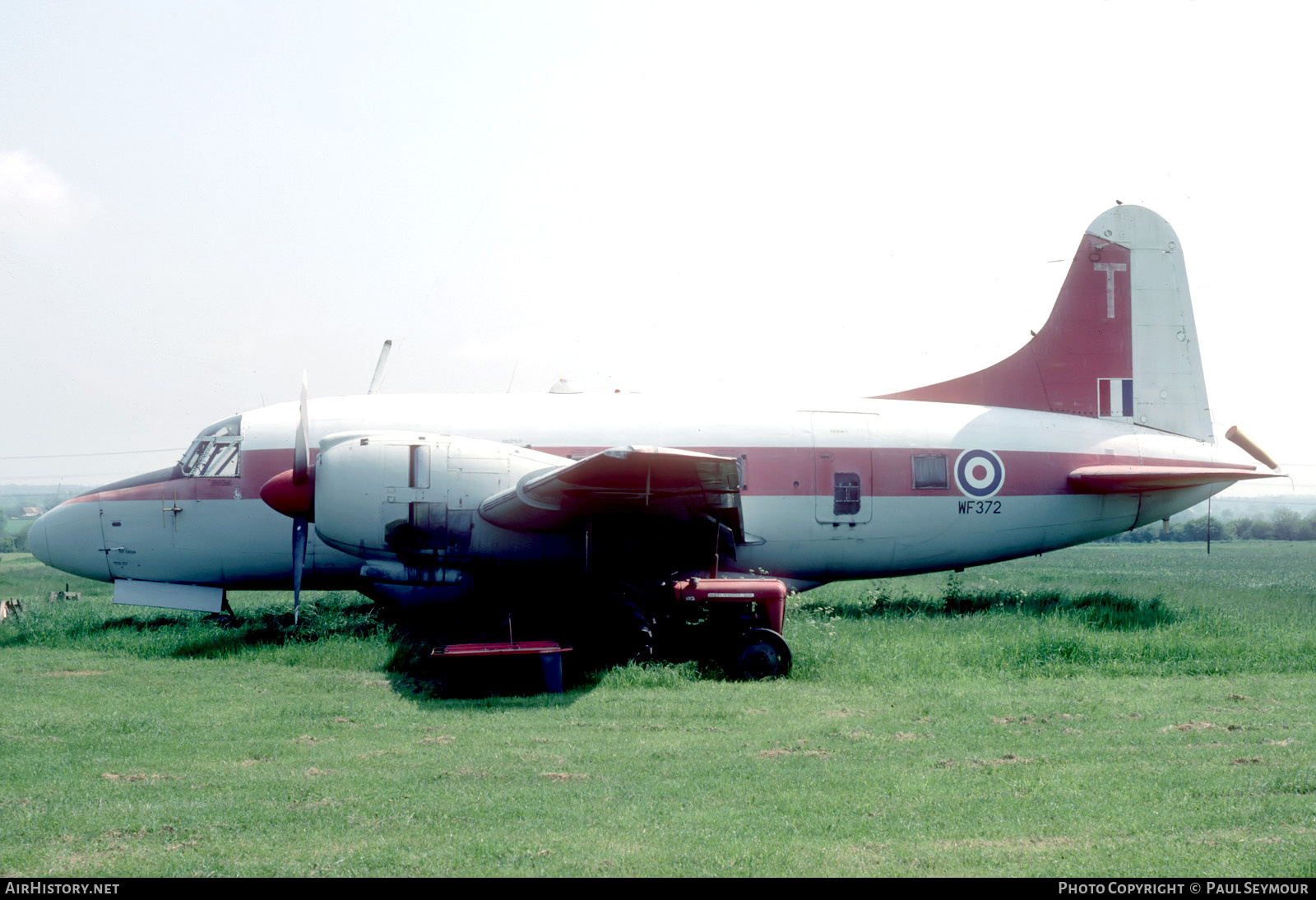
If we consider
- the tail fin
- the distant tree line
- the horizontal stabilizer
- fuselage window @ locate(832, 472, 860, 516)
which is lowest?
the distant tree line

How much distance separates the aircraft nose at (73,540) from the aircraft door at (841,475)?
1083 cm

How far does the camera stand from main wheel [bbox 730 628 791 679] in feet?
36.5

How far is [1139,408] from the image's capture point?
1638 cm

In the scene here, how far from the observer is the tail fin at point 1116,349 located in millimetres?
16234

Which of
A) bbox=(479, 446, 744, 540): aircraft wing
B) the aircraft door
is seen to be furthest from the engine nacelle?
the aircraft door

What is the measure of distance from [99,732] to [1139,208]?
17.1 metres

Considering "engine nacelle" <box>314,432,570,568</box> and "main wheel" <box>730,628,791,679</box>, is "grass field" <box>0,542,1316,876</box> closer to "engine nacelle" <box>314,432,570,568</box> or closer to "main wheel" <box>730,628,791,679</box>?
"main wheel" <box>730,628,791,679</box>

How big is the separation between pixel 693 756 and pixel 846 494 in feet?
24.4

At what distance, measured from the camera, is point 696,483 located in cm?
1112

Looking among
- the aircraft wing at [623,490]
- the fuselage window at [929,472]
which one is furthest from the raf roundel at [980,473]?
the aircraft wing at [623,490]

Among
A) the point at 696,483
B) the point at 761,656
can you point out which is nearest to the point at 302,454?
the point at 696,483

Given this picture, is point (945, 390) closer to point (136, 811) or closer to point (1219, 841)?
point (1219, 841)

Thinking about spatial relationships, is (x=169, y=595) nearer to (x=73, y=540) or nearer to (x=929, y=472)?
(x=73, y=540)

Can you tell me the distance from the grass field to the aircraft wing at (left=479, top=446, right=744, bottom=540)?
1.94 meters
